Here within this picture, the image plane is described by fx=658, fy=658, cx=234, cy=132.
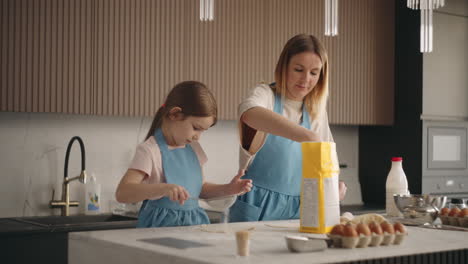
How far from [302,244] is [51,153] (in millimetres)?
2231

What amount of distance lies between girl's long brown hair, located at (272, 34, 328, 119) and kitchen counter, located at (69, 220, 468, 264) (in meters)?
0.55

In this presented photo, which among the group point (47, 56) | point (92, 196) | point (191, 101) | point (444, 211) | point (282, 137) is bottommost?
point (92, 196)

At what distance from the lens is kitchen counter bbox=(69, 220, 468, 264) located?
1.33 metres

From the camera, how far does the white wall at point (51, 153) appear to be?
3223mm

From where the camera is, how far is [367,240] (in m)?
1.48

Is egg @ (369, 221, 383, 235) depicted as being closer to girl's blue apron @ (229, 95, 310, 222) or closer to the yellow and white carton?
the yellow and white carton

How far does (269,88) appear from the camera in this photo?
2.32 metres

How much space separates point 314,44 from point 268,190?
20.8 inches

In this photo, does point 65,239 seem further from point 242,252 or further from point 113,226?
point 242,252

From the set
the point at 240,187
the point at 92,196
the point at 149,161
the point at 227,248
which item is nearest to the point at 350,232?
the point at 227,248

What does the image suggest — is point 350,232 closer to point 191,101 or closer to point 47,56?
point 191,101

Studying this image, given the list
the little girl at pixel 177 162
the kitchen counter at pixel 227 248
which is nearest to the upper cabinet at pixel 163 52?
the little girl at pixel 177 162

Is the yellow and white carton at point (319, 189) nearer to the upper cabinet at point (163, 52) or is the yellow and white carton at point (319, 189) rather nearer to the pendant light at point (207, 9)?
the pendant light at point (207, 9)

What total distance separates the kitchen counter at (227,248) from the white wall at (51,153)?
1.64 metres
